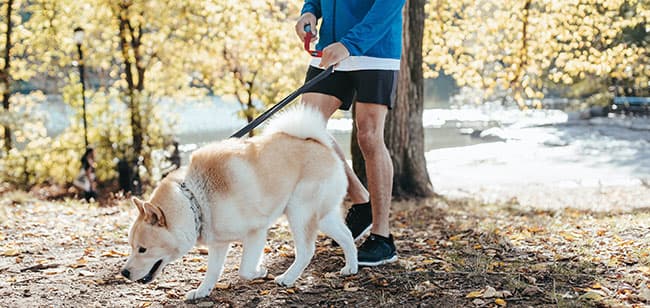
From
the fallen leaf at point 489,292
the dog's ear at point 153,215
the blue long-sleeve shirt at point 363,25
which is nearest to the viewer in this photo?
the dog's ear at point 153,215

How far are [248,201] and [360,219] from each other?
1260 mm

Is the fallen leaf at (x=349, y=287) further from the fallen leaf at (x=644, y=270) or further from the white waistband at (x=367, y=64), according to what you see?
the fallen leaf at (x=644, y=270)

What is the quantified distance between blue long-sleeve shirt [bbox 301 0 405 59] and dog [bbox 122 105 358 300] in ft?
1.64

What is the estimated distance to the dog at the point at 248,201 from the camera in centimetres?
307

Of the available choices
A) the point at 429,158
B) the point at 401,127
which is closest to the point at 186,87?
the point at 429,158

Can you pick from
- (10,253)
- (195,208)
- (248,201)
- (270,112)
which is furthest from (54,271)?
(270,112)

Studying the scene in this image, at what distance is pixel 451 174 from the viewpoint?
16.9 m

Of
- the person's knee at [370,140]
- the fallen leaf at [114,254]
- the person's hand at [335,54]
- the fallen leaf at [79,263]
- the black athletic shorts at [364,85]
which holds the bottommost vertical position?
the fallen leaf at [114,254]

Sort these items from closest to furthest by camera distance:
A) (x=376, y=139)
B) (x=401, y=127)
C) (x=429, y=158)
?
(x=376, y=139), (x=401, y=127), (x=429, y=158)

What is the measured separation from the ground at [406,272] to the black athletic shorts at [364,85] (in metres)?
1.05

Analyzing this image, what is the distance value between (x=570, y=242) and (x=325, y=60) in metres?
2.31

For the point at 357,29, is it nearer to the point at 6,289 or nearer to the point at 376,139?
the point at 376,139

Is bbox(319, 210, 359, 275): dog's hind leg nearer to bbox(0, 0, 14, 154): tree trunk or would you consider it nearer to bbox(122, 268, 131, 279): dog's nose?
bbox(122, 268, 131, 279): dog's nose

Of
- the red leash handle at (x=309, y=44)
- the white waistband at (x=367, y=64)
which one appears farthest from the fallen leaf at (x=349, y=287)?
the red leash handle at (x=309, y=44)
